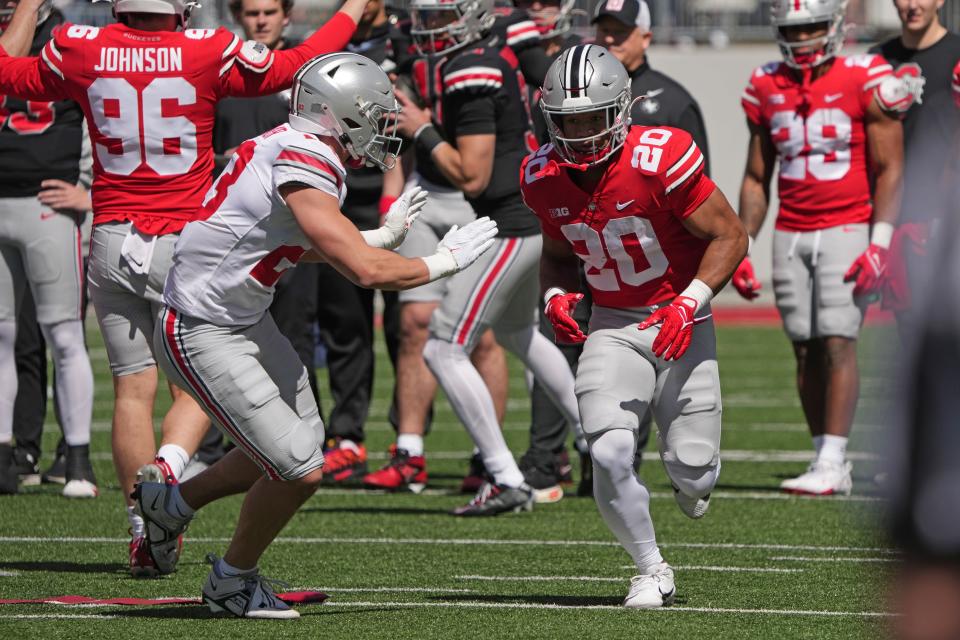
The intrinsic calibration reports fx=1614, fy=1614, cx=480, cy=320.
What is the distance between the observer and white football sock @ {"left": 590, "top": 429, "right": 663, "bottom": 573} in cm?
476

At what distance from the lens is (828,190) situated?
7.35 metres

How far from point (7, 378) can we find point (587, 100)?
11.6 ft

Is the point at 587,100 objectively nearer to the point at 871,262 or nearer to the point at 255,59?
the point at 255,59

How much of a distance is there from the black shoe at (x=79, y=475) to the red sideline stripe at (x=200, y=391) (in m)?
2.66

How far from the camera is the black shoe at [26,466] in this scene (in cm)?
765

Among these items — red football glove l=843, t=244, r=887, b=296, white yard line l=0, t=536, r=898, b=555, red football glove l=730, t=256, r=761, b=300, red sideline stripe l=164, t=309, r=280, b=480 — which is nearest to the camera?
red sideline stripe l=164, t=309, r=280, b=480

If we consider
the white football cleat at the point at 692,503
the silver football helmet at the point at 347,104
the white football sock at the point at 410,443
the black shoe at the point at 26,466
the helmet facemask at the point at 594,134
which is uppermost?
the silver football helmet at the point at 347,104

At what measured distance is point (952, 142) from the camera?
24.1ft

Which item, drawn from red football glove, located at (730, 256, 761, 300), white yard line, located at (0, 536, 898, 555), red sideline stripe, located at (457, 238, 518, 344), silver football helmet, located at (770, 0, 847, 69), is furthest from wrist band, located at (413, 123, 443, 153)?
white yard line, located at (0, 536, 898, 555)

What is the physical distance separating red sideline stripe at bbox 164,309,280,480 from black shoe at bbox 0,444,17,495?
277 cm

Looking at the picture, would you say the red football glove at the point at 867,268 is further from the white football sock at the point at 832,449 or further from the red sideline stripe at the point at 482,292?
the red sideline stripe at the point at 482,292

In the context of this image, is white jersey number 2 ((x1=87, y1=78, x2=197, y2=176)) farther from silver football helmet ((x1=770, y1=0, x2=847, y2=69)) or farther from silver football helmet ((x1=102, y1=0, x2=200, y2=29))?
silver football helmet ((x1=770, y1=0, x2=847, y2=69))

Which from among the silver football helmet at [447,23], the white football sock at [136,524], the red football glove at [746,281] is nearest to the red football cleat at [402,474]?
the red football glove at [746,281]

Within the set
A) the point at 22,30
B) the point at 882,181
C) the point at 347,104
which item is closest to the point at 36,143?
the point at 22,30
